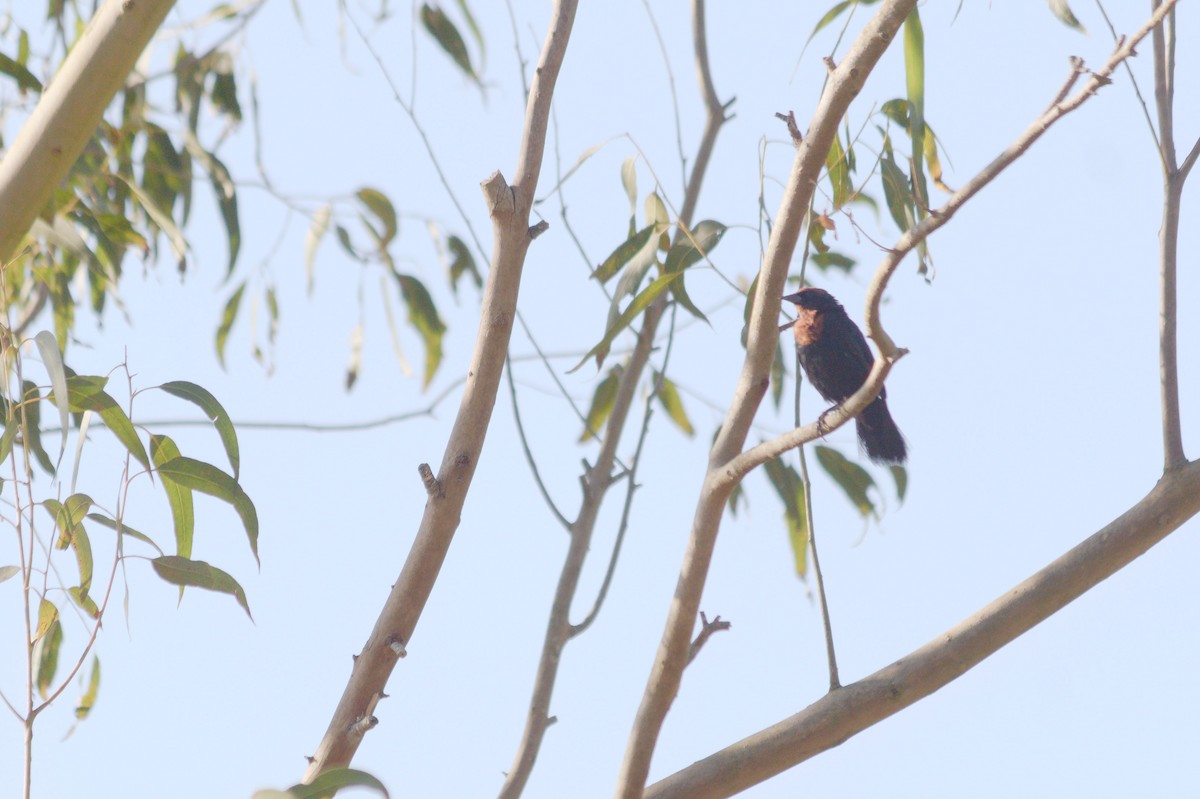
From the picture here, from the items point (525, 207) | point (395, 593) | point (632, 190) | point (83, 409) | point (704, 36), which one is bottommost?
point (395, 593)

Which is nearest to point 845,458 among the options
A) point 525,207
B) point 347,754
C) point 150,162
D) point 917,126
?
point 917,126

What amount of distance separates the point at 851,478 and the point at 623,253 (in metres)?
0.76

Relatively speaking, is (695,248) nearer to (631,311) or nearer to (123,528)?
(631,311)

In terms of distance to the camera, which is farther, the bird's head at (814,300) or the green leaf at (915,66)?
the bird's head at (814,300)

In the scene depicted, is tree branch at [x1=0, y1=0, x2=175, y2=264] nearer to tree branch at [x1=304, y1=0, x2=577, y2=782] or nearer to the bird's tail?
tree branch at [x1=304, y1=0, x2=577, y2=782]

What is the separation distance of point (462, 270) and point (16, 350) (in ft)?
6.77

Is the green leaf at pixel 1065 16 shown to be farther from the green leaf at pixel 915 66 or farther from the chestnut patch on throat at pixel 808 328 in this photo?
the chestnut patch on throat at pixel 808 328

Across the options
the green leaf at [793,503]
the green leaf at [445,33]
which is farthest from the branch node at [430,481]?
the green leaf at [445,33]

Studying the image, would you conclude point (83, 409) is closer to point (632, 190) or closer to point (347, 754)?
point (347, 754)

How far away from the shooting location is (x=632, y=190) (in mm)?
2311

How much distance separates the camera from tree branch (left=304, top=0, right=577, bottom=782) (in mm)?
1525

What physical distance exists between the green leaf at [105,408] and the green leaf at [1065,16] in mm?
1476

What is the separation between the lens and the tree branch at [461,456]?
1525mm

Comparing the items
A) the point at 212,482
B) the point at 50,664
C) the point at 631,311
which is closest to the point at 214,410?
the point at 212,482
